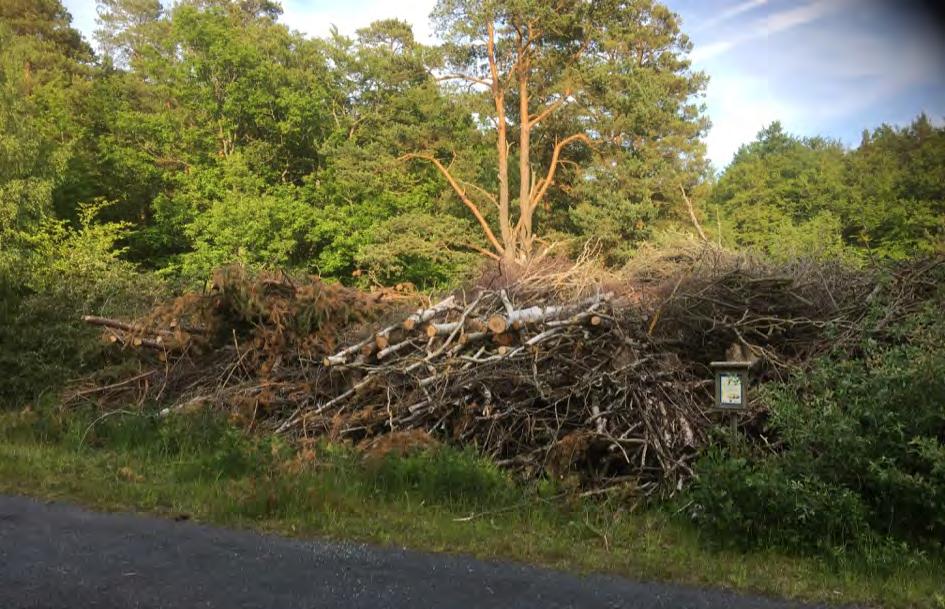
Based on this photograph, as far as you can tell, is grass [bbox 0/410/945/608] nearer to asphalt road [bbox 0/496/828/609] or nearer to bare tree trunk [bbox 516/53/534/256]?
asphalt road [bbox 0/496/828/609]

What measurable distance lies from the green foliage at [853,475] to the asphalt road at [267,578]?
1.04 m

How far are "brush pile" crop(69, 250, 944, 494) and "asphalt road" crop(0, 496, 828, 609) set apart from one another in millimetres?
2345

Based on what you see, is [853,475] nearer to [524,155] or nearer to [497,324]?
[497,324]

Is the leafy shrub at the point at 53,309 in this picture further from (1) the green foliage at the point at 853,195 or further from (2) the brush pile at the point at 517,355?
(1) the green foliage at the point at 853,195

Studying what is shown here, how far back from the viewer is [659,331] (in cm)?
885

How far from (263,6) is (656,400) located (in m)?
46.7

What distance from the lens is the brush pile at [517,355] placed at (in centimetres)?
755

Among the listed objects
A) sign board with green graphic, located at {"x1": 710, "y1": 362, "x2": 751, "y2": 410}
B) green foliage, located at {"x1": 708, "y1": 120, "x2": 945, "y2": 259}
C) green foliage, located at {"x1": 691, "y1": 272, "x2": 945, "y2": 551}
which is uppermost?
green foliage, located at {"x1": 708, "y1": 120, "x2": 945, "y2": 259}

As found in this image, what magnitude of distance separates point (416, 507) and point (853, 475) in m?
3.41

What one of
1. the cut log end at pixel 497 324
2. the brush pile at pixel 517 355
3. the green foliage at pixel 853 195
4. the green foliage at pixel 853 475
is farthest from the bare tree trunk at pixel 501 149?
the green foliage at pixel 853 475

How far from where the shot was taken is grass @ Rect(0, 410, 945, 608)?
4879 mm

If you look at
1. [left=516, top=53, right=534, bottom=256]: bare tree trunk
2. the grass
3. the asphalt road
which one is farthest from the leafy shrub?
[left=516, top=53, right=534, bottom=256]: bare tree trunk

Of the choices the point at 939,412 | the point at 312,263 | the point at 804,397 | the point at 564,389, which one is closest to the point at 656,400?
the point at 564,389

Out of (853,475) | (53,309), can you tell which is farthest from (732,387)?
(53,309)
